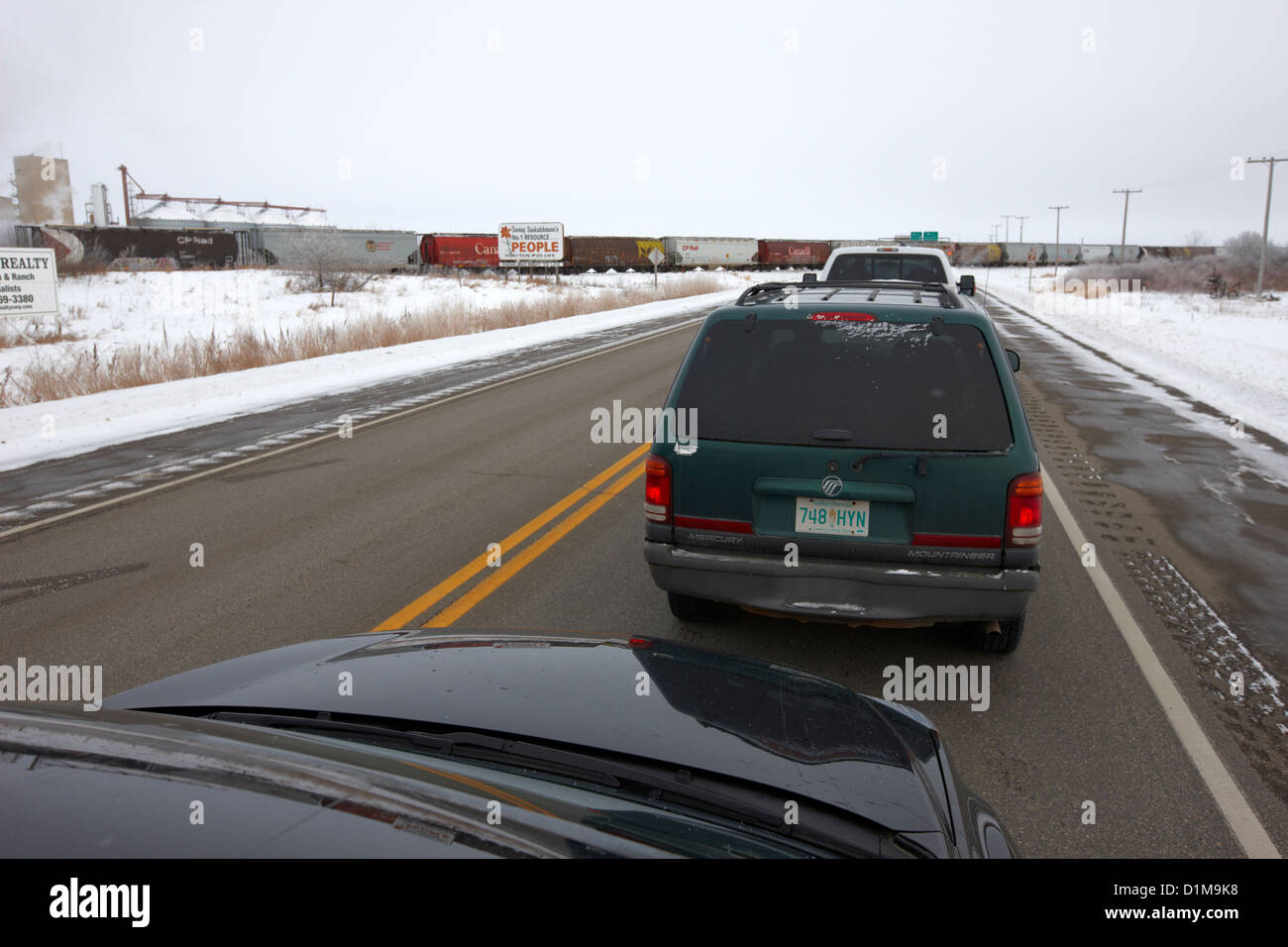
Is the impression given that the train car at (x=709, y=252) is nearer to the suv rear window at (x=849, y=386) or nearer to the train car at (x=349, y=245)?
the train car at (x=349, y=245)

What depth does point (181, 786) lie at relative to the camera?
1.56 m

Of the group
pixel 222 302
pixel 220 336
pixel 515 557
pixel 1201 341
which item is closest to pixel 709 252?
pixel 222 302

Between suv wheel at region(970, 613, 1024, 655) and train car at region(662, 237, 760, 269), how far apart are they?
78.2m

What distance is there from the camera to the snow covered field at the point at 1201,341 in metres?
14.4

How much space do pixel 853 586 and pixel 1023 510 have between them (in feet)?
2.79

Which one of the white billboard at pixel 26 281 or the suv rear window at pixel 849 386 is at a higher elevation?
the white billboard at pixel 26 281

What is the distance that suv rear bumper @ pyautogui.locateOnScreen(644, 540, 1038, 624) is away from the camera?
420 cm

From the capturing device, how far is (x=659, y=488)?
463cm

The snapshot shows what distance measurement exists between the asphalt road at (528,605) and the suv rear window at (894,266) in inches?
175

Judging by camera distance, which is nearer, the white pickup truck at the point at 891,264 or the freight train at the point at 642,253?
the white pickup truck at the point at 891,264

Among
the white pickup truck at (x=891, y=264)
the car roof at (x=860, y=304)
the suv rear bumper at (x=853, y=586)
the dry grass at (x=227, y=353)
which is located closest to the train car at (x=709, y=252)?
the dry grass at (x=227, y=353)

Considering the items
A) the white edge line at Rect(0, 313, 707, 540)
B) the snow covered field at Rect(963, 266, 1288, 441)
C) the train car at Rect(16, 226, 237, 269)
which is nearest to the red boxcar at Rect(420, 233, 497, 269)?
the train car at Rect(16, 226, 237, 269)

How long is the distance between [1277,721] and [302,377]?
1588cm
